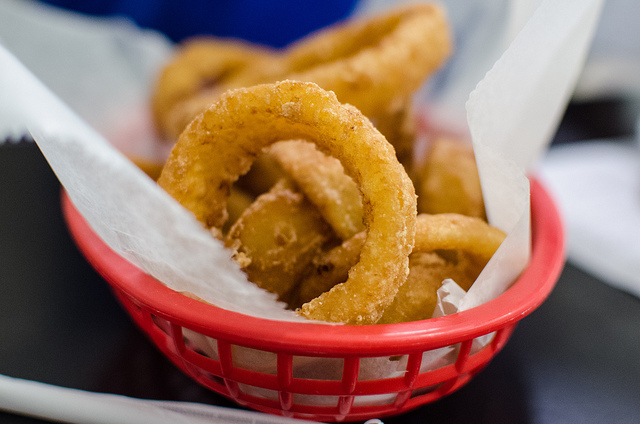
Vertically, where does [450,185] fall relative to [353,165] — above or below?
below

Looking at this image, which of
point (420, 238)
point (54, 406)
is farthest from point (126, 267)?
point (420, 238)

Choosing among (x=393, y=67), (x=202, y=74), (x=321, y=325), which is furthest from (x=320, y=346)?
(x=202, y=74)

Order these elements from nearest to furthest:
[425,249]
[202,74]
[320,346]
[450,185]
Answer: [320,346], [425,249], [450,185], [202,74]

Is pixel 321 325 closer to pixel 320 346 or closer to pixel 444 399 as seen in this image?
pixel 320 346

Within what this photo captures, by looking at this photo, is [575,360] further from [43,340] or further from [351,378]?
[43,340]

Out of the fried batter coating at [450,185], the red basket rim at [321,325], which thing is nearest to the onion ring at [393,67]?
the fried batter coating at [450,185]

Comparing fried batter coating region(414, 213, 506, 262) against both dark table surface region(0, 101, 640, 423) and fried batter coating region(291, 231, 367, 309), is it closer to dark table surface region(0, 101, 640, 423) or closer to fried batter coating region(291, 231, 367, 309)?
fried batter coating region(291, 231, 367, 309)
